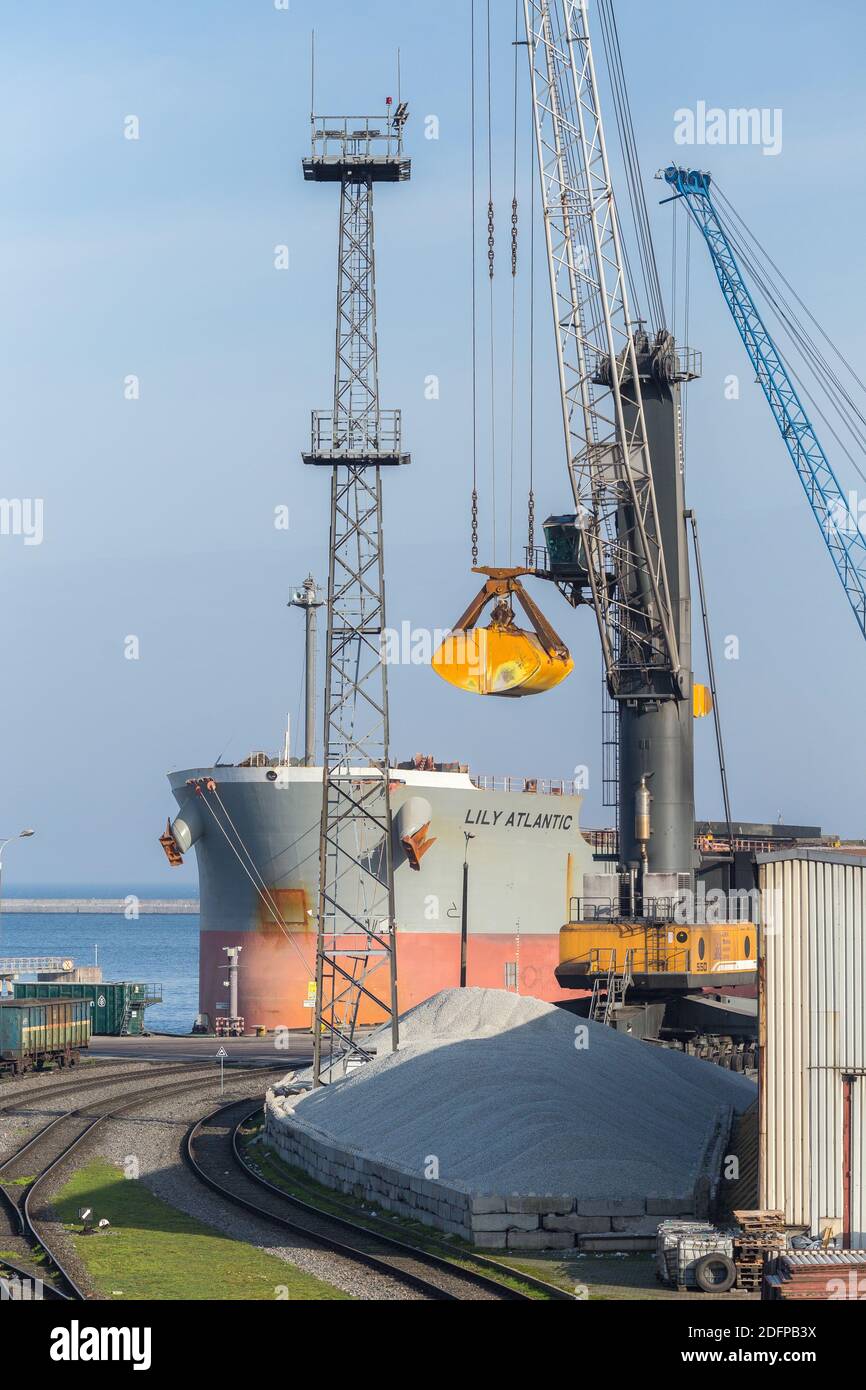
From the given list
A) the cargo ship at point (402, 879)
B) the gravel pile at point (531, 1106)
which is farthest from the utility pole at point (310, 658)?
the gravel pile at point (531, 1106)

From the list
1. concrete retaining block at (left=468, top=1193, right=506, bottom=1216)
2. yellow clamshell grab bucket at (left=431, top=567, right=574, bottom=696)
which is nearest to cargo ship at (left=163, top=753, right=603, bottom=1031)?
yellow clamshell grab bucket at (left=431, top=567, right=574, bottom=696)

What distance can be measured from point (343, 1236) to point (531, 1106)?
17.5 feet

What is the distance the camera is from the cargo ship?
77188mm

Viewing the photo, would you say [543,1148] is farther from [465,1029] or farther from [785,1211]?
[465,1029]

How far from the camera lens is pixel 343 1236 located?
27438mm

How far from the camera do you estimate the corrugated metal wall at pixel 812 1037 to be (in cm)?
2475

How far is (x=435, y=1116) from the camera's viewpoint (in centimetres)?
3231

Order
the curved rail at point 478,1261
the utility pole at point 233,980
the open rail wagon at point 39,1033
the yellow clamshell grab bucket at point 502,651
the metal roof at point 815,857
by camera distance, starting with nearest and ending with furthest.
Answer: the curved rail at point 478,1261
the metal roof at point 815,857
the open rail wagon at point 39,1033
the yellow clamshell grab bucket at point 502,651
the utility pole at point 233,980

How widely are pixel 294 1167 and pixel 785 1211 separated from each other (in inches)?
526

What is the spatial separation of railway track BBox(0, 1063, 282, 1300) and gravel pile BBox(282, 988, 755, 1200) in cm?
519

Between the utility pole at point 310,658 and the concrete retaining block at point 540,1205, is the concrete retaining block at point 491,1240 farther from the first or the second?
the utility pole at point 310,658

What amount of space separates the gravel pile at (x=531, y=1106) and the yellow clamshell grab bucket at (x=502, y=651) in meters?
22.9

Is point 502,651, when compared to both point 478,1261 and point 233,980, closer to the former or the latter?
point 233,980
